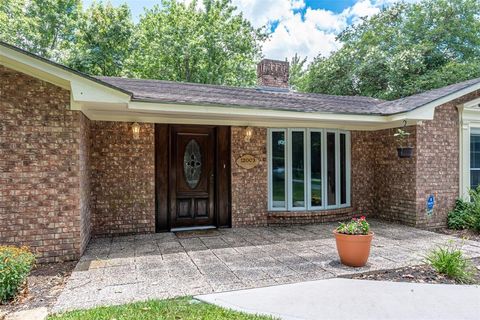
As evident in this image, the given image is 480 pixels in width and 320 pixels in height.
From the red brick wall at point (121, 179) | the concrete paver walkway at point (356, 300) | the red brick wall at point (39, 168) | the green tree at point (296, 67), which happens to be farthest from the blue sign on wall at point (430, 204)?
the green tree at point (296, 67)

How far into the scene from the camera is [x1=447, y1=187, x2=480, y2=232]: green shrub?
6.81 meters

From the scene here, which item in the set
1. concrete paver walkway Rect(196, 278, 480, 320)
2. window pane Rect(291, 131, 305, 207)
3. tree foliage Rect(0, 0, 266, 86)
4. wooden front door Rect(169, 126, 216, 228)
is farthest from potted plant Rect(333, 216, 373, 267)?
tree foliage Rect(0, 0, 266, 86)

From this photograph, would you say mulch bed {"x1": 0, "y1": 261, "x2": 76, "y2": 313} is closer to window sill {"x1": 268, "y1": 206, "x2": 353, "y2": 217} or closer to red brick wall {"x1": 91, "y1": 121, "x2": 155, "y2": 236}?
red brick wall {"x1": 91, "y1": 121, "x2": 155, "y2": 236}

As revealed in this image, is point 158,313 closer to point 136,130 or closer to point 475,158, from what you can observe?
point 136,130

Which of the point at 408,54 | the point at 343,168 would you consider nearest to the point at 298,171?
the point at 343,168

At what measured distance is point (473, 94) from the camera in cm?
738

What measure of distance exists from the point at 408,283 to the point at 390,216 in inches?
165

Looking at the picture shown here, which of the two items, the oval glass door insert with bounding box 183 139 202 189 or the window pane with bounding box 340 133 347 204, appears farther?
the window pane with bounding box 340 133 347 204

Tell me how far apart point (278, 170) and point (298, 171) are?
490 mm

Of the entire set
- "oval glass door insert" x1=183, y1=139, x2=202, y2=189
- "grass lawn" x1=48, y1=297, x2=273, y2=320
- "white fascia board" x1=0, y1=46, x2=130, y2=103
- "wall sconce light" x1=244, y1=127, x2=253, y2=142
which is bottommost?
"grass lawn" x1=48, y1=297, x2=273, y2=320

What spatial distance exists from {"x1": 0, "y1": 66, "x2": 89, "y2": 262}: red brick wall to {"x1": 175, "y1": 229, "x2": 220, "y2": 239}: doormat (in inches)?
79.8

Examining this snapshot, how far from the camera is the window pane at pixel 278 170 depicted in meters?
7.29

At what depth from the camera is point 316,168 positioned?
7.44 metres

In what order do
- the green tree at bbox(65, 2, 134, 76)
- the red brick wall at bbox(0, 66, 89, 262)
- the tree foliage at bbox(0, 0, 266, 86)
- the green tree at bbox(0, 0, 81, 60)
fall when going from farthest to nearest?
the tree foliage at bbox(0, 0, 266, 86)
the green tree at bbox(65, 2, 134, 76)
the green tree at bbox(0, 0, 81, 60)
the red brick wall at bbox(0, 66, 89, 262)
